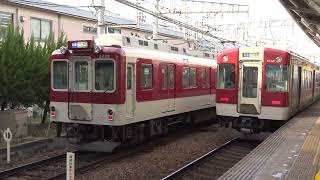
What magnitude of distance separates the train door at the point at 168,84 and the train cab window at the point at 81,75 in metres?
2.86

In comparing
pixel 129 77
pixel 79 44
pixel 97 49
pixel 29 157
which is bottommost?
pixel 29 157

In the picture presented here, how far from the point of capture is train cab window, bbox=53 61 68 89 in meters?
13.3

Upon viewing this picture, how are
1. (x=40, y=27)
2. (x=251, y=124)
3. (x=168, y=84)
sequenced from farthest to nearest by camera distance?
(x=40, y=27)
(x=168, y=84)
(x=251, y=124)

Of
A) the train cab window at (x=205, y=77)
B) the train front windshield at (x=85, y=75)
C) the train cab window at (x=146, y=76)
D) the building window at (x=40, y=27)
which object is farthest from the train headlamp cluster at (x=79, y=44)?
the building window at (x=40, y=27)

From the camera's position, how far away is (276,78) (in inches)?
579

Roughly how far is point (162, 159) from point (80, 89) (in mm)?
2920

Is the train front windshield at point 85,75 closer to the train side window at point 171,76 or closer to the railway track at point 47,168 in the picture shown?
the railway track at point 47,168

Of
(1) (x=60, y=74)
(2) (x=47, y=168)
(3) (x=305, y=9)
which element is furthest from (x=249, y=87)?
(2) (x=47, y=168)

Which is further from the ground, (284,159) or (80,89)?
(80,89)

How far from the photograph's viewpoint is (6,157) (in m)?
12.3

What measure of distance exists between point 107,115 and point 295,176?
6.08 m

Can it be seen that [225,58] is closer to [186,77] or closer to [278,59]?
[278,59]

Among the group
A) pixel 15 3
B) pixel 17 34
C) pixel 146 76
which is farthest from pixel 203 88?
pixel 15 3

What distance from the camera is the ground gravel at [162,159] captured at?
35.9 ft
